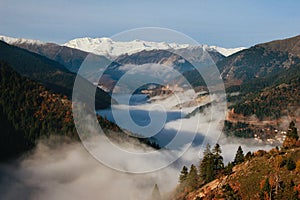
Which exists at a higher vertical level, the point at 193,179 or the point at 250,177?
the point at 250,177

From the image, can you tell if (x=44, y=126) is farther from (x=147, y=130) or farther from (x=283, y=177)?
(x=283, y=177)

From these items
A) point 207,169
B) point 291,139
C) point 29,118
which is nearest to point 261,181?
point 207,169

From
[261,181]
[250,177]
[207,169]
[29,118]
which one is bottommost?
[29,118]

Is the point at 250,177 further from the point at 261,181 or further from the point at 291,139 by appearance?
the point at 291,139

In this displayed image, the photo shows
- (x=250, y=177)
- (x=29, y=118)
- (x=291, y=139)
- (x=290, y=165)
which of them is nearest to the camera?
(x=290, y=165)

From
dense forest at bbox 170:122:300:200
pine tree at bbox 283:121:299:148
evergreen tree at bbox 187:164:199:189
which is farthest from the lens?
evergreen tree at bbox 187:164:199:189

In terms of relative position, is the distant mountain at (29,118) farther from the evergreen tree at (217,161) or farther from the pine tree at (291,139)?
the pine tree at (291,139)

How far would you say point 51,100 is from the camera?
17425cm

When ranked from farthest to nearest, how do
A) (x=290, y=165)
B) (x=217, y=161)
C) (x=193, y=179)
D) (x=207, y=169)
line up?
(x=193, y=179)
(x=217, y=161)
(x=207, y=169)
(x=290, y=165)

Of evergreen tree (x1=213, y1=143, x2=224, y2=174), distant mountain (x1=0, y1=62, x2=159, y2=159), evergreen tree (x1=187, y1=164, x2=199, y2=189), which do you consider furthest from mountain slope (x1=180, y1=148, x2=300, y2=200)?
distant mountain (x1=0, y1=62, x2=159, y2=159)

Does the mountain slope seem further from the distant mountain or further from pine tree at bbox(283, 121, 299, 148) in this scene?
the distant mountain

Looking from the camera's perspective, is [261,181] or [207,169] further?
[207,169]

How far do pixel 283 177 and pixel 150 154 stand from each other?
64.5 meters

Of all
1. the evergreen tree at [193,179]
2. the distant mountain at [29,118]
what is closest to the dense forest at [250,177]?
the evergreen tree at [193,179]
